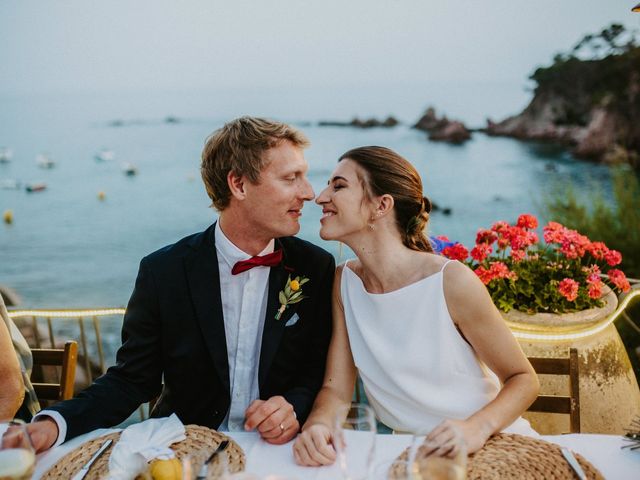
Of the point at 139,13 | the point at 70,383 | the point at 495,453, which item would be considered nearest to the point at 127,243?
the point at 139,13

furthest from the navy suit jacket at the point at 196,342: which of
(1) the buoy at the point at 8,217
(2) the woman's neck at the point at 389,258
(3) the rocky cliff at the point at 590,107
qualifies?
(1) the buoy at the point at 8,217

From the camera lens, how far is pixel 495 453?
1.37 m

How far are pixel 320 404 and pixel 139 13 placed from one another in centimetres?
1309

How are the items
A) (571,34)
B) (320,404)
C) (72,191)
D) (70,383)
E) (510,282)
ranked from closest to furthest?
(320,404) < (70,383) < (510,282) < (571,34) < (72,191)

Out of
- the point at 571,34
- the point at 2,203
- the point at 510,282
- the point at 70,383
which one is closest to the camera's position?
the point at 70,383

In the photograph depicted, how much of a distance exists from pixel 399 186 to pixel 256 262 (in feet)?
1.84

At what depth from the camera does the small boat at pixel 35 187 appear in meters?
15.0

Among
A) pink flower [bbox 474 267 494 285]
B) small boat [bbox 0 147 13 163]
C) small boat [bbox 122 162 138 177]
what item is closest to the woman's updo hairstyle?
pink flower [bbox 474 267 494 285]

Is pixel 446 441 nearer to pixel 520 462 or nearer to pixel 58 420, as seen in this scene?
pixel 520 462

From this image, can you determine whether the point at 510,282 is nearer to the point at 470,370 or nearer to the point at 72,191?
the point at 470,370

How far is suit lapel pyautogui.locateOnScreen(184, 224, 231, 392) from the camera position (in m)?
2.01

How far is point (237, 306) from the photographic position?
211 centimetres

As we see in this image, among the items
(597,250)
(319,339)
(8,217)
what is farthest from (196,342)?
(8,217)

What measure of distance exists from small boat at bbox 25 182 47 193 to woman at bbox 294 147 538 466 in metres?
14.9
